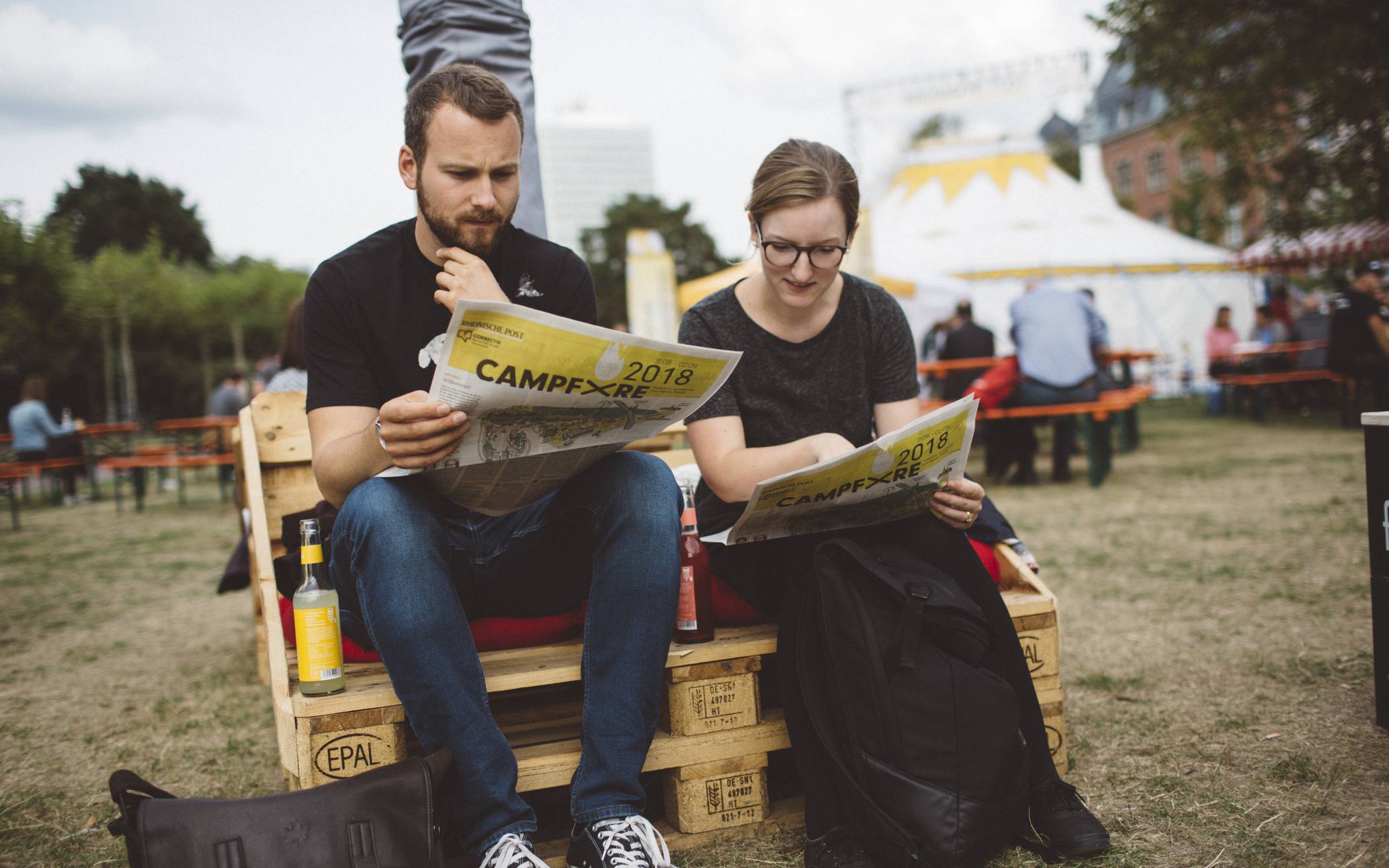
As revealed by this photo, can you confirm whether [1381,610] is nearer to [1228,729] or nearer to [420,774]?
[1228,729]

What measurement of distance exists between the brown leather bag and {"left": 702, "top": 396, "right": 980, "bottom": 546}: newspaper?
768mm

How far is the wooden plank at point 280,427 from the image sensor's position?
8.96 feet

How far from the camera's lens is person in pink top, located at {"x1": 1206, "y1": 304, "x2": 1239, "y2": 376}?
1315 cm

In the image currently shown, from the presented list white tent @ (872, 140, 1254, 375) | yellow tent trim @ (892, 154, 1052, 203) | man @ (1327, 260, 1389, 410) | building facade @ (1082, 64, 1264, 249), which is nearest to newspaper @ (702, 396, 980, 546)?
man @ (1327, 260, 1389, 410)

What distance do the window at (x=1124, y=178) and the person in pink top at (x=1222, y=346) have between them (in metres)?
33.7

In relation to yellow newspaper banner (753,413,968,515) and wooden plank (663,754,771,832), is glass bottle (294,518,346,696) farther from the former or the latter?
yellow newspaper banner (753,413,968,515)

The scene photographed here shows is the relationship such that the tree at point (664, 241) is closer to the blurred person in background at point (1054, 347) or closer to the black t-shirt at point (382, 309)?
the blurred person in background at point (1054, 347)

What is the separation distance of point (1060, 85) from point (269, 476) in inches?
798

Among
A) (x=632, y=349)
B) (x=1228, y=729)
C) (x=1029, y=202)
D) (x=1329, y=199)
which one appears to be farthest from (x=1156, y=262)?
(x=632, y=349)

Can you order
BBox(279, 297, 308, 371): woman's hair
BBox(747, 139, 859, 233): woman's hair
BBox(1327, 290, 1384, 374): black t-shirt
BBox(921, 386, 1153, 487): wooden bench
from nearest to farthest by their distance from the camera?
BBox(747, 139, 859, 233): woman's hair, BBox(279, 297, 308, 371): woman's hair, BBox(921, 386, 1153, 487): wooden bench, BBox(1327, 290, 1384, 374): black t-shirt

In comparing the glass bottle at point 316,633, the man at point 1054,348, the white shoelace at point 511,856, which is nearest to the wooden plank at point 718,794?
the white shoelace at point 511,856

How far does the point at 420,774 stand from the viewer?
1.66 m

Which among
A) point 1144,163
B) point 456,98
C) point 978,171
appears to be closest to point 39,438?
point 456,98

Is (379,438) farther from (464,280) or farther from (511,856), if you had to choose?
(511,856)
